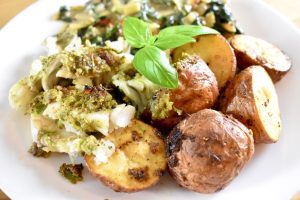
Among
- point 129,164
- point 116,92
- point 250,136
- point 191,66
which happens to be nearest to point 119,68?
point 116,92

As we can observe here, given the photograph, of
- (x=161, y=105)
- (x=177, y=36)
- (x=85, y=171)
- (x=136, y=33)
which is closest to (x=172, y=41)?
(x=177, y=36)

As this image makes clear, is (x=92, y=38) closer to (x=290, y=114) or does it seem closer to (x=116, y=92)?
(x=116, y=92)

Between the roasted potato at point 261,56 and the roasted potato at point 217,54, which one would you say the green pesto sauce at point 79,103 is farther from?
the roasted potato at point 261,56

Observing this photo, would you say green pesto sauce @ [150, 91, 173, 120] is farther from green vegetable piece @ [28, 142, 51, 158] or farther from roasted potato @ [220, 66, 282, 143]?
green vegetable piece @ [28, 142, 51, 158]

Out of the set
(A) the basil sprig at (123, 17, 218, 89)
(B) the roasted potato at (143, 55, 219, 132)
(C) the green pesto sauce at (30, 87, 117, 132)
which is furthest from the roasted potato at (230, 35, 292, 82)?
(C) the green pesto sauce at (30, 87, 117, 132)

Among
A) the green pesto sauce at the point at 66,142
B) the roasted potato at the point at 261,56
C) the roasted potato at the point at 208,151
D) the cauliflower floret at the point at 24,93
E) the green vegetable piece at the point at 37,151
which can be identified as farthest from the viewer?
the roasted potato at the point at 261,56

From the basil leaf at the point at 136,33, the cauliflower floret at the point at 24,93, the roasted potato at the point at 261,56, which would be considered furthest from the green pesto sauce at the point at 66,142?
the roasted potato at the point at 261,56

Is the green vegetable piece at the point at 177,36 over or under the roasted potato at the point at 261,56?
over
